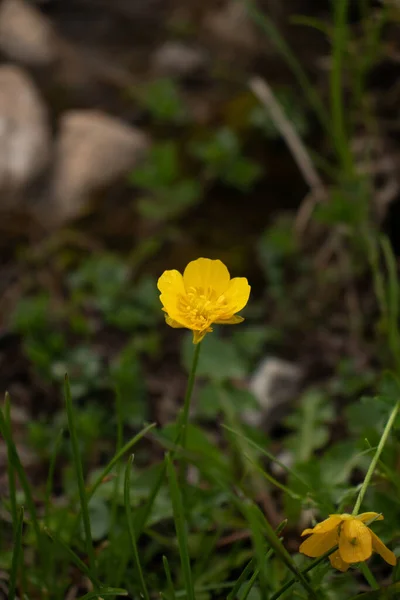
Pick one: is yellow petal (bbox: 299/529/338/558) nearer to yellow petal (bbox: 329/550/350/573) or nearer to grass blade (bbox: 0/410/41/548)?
yellow petal (bbox: 329/550/350/573)

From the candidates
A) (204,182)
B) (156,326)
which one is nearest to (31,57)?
(204,182)

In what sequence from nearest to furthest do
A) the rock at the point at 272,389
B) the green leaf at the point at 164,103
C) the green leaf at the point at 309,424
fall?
1. the green leaf at the point at 309,424
2. the rock at the point at 272,389
3. the green leaf at the point at 164,103

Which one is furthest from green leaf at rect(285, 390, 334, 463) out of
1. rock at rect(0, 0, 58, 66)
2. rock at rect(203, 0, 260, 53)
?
rock at rect(0, 0, 58, 66)

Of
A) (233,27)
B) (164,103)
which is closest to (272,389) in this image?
(164,103)

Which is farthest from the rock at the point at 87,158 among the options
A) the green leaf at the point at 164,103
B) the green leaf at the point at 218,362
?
the green leaf at the point at 218,362

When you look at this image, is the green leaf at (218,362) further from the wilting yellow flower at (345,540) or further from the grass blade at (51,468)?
the wilting yellow flower at (345,540)

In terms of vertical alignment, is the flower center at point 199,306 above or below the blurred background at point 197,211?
above
